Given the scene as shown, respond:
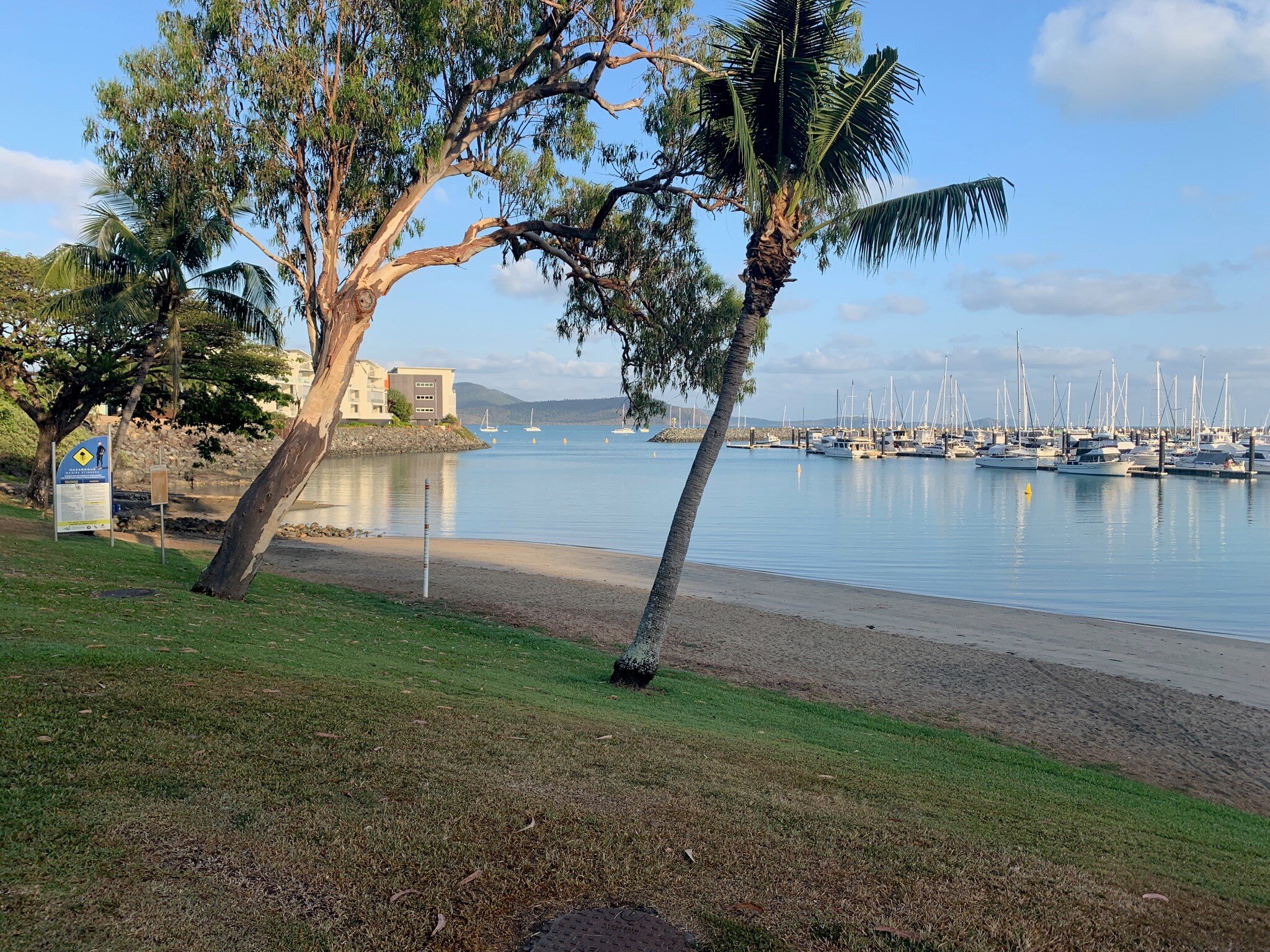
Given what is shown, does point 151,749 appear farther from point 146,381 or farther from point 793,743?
point 146,381

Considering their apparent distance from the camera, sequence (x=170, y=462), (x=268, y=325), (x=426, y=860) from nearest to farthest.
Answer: (x=426, y=860) → (x=268, y=325) → (x=170, y=462)

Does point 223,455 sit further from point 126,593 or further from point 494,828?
point 494,828

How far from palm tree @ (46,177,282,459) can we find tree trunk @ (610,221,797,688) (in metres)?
14.1

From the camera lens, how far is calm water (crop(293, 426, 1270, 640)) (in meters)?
27.2

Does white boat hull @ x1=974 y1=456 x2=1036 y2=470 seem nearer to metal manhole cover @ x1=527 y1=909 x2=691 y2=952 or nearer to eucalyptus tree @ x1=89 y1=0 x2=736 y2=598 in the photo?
eucalyptus tree @ x1=89 y1=0 x2=736 y2=598

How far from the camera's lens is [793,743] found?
8117 millimetres

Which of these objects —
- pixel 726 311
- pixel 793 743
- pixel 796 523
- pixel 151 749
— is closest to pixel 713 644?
pixel 726 311

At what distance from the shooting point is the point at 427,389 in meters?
162

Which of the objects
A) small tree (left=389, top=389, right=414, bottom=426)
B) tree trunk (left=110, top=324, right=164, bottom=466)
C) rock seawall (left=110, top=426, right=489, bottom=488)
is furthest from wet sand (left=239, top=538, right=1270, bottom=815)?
small tree (left=389, top=389, right=414, bottom=426)

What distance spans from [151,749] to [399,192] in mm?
12036

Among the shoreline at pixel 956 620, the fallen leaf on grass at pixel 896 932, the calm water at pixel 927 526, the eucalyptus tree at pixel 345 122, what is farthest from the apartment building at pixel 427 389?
the fallen leaf on grass at pixel 896 932

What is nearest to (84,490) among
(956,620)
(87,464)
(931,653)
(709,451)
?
(87,464)

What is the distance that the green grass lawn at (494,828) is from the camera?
3668 millimetres

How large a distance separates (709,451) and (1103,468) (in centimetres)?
8966
